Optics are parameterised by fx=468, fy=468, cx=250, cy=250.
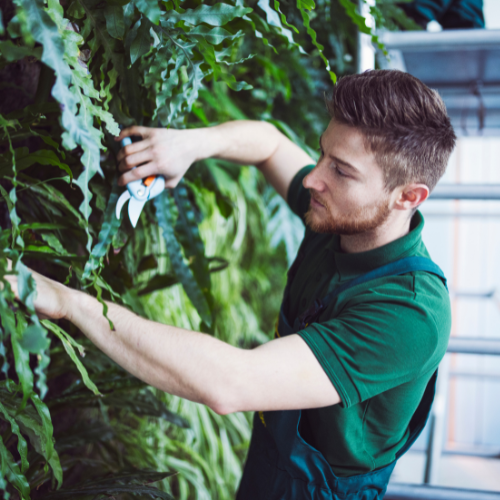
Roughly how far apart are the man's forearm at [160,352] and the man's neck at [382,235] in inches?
12.0

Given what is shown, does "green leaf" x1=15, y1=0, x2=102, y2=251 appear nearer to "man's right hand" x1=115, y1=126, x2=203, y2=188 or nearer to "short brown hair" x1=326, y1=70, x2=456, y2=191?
"man's right hand" x1=115, y1=126, x2=203, y2=188

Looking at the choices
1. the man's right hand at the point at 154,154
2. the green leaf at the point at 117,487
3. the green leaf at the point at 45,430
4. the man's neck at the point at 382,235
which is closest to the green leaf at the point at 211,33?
the man's right hand at the point at 154,154

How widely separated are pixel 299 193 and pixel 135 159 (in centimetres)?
41

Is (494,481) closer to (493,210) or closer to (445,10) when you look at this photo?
(493,210)

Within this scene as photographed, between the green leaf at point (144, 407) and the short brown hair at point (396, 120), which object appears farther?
the green leaf at point (144, 407)

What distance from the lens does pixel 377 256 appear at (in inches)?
28.3

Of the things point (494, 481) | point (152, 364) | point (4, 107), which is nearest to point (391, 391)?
point (152, 364)

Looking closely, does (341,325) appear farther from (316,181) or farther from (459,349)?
(459,349)

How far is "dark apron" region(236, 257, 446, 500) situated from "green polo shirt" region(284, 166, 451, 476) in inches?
0.6

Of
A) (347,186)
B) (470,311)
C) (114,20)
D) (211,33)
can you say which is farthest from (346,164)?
(470,311)

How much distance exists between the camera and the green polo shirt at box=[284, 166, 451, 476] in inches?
23.5

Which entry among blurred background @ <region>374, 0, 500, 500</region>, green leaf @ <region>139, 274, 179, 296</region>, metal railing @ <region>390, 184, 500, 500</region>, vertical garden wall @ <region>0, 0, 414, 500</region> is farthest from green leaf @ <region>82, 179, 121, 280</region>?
blurred background @ <region>374, 0, 500, 500</region>

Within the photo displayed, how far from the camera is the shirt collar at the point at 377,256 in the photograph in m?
0.71

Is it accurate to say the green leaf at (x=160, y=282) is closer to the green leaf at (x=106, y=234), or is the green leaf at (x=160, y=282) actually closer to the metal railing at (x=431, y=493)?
the green leaf at (x=106, y=234)
